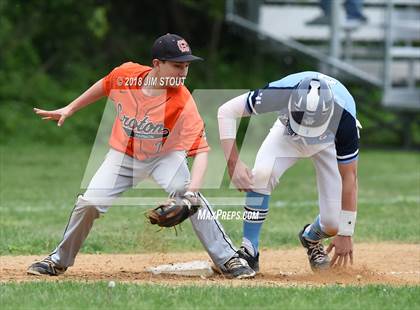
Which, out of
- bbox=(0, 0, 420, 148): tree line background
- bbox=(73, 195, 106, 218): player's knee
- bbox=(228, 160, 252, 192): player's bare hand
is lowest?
bbox=(0, 0, 420, 148): tree line background

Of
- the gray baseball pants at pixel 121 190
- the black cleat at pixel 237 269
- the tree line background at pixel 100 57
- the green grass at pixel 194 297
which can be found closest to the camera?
the green grass at pixel 194 297

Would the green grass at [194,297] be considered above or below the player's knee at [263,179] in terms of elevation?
below

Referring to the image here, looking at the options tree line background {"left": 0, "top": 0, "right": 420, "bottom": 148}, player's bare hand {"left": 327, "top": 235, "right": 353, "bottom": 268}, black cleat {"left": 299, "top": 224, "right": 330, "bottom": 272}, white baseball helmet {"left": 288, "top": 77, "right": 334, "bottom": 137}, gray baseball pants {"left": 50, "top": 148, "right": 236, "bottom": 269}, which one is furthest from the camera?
tree line background {"left": 0, "top": 0, "right": 420, "bottom": 148}

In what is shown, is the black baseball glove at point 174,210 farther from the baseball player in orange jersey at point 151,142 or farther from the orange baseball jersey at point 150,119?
the orange baseball jersey at point 150,119

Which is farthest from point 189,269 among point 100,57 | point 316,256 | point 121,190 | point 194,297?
point 100,57

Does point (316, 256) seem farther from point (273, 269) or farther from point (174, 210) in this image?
point (174, 210)

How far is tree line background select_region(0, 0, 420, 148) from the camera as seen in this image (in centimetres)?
2262

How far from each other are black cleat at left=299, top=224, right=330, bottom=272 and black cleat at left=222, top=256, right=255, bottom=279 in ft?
2.63

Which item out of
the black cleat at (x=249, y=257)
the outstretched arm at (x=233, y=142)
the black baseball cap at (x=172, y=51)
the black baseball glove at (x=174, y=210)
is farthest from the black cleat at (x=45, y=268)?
the black baseball cap at (x=172, y=51)

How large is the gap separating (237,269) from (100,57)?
17842 millimetres

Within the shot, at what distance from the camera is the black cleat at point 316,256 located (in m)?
8.62

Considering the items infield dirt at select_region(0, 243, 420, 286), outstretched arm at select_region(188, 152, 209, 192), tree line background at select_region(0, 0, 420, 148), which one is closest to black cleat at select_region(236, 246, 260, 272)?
infield dirt at select_region(0, 243, 420, 286)

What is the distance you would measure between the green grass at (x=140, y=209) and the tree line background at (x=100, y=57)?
2.47 meters

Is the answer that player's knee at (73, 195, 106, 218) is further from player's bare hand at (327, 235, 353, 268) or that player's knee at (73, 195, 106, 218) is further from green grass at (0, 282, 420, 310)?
player's bare hand at (327, 235, 353, 268)
